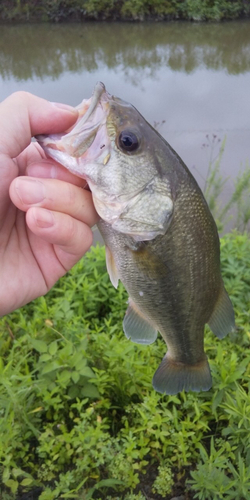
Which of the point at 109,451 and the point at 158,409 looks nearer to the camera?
the point at 109,451

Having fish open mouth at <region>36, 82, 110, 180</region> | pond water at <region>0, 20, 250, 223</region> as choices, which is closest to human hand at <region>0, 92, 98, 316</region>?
fish open mouth at <region>36, 82, 110, 180</region>

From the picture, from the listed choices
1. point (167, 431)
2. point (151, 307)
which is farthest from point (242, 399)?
point (151, 307)

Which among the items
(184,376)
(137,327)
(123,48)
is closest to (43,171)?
(137,327)

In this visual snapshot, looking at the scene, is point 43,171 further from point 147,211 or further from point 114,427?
point 114,427

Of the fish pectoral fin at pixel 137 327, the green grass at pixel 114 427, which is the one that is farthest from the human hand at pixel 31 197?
the green grass at pixel 114 427

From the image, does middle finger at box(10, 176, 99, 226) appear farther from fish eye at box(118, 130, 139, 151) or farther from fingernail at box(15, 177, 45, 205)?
fish eye at box(118, 130, 139, 151)

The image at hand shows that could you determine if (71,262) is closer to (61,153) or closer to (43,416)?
(61,153)
